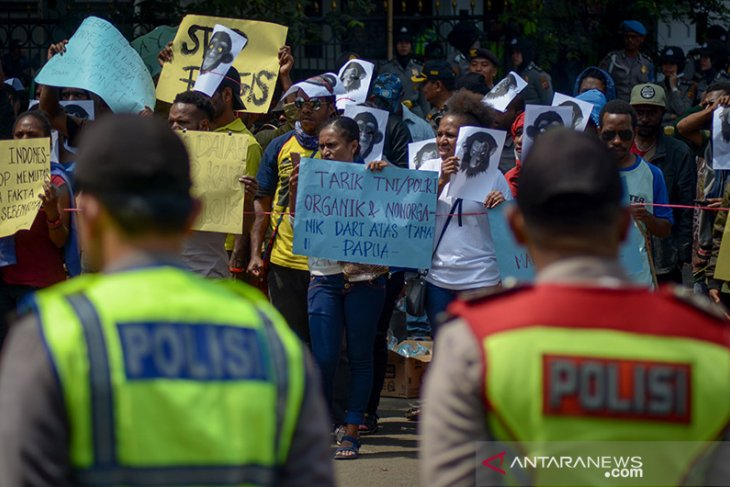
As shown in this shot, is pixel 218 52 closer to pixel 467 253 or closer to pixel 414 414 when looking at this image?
pixel 467 253

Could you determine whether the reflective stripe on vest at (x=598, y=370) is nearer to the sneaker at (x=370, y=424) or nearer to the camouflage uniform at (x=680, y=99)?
the sneaker at (x=370, y=424)

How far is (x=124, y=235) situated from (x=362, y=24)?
11.5 metres

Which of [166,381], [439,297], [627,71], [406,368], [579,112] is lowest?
[406,368]

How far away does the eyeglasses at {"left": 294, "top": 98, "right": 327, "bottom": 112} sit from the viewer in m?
7.85

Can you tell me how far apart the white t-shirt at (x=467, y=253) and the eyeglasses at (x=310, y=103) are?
3.31ft

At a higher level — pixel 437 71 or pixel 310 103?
pixel 437 71

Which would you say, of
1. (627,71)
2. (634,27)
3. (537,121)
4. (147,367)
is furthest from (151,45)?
(147,367)

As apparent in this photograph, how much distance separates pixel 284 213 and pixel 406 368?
5.41 ft

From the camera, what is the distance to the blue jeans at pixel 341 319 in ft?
24.2

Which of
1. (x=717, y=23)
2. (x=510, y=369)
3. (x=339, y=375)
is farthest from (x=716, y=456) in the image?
(x=717, y=23)

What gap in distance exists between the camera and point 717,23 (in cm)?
1745

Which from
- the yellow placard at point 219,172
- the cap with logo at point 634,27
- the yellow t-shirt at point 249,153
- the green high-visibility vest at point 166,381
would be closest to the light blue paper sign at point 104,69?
the yellow t-shirt at point 249,153

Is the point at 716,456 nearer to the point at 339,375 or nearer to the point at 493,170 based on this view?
the point at 493,170

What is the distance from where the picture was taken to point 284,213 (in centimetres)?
768
